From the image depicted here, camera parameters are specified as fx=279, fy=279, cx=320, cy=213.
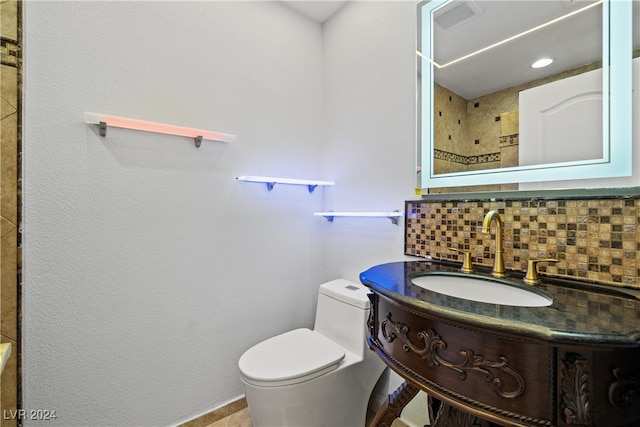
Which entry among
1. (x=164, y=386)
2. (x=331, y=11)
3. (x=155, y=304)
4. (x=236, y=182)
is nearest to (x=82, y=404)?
(x=164, y=386)

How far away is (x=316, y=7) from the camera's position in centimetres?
182

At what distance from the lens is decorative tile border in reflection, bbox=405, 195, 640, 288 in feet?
2.71

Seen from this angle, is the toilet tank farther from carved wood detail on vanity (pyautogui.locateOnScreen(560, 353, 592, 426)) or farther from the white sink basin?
carved wood detail on vanity (pyautogui.locateOnScreen(560, 353, 592, 426))

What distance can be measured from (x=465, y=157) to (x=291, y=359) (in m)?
1.20

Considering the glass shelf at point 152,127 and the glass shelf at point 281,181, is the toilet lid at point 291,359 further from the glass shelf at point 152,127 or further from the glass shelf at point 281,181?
the glass shelf at point 152,127

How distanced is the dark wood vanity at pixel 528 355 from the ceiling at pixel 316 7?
1.85 metres

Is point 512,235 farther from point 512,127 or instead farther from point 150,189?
point 150,189

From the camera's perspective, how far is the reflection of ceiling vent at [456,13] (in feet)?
4.03

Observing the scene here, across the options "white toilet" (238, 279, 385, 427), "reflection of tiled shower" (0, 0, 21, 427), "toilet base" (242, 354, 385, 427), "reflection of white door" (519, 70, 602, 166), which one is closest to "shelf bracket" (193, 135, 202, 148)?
"reflection of tiled shower" (0, 0, 21, 427)

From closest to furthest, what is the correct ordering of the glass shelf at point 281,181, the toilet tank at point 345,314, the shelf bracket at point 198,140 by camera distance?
the toilet tank at point 345,314 → the shelf bracket at point 198,140 → the glass shelf at point 281,181

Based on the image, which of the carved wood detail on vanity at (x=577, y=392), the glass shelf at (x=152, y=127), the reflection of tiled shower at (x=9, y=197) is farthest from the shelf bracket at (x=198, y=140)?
the carved wood detail on vanity at (x=577, y=392)

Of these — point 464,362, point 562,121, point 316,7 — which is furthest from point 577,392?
point 316,7

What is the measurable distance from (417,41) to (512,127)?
0.65 m

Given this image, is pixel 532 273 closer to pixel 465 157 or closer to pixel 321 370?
pixel 465 157
